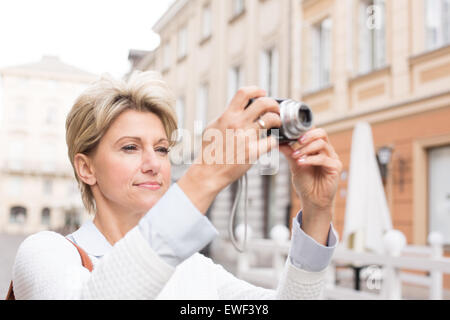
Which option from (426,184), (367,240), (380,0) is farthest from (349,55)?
(367,240)

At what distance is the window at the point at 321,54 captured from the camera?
11.3 metres

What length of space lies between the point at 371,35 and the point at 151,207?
9480 millimetres

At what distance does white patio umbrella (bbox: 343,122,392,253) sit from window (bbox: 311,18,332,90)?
4.61 m

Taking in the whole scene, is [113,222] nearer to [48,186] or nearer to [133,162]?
[133,162]

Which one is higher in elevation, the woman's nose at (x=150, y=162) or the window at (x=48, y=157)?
the window at (x=48, y=157)

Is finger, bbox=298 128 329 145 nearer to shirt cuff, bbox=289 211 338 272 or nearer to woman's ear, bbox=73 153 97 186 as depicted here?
shirt cuff, bbox=289 211 338 272

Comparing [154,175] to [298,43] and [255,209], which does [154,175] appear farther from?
[255,209]

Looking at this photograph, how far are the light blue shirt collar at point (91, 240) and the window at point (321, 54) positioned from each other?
10.3m

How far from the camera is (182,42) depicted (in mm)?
19000

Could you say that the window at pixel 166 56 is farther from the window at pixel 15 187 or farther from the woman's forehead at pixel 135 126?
the window at pixel 15 187

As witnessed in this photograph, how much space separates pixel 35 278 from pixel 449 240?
795 cm

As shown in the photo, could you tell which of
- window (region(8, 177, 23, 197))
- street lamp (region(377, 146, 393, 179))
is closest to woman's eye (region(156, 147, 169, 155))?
street lamp (region(377, 146, 393, 179))

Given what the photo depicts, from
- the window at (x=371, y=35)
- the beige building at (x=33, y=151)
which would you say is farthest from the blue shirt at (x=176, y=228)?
the beige building at (x=33, y=151)

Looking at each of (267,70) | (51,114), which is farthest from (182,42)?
(51,114)
